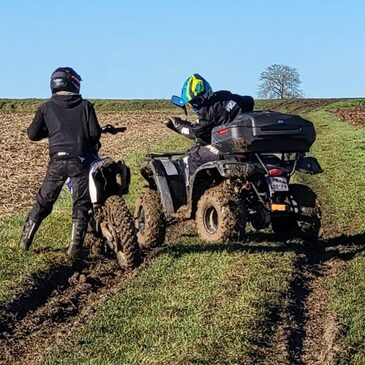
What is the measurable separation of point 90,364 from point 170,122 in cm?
539

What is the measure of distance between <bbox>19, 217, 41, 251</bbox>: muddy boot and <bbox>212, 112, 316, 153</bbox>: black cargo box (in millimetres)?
2257

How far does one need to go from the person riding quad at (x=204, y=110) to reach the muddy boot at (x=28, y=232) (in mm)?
2064

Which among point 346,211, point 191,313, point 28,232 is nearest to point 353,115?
point 346,211

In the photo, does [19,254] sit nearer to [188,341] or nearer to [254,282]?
[254,282]

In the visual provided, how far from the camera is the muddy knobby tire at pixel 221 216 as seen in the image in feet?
30.7

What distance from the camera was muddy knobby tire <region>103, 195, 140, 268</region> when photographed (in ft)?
27.5

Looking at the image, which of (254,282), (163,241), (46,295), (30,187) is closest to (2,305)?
(46,295)

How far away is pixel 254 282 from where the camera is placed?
7.71m

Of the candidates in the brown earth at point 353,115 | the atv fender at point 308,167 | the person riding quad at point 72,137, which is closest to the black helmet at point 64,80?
the person riding quad at point 72,137

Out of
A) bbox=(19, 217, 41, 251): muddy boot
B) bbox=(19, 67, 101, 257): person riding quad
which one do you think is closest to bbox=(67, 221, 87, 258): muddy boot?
bbox=(19, 67, 101, 257): person riding quad

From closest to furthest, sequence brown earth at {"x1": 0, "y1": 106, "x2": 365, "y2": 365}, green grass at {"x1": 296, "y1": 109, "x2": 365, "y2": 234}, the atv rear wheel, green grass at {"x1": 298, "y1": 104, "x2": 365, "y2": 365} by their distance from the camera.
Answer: brown earth at {"x1": 0, "y1": 106, "x2": 365, "y2": 365}
green grass at {"x1": 298, "y1": 104, "x2": 365, "y2": 365}
the atv rear wheel
green grass at {"x1": 296, "y1": 109, "x2": 365, "y2": 234}

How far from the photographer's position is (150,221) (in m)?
10.1

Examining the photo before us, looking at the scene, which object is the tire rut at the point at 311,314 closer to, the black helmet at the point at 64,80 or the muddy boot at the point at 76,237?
the muddy boot at the point at 76,237

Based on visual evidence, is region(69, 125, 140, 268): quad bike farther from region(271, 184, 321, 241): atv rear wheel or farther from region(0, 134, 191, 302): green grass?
region(271, 184, 321, 241): atv rear wheel
